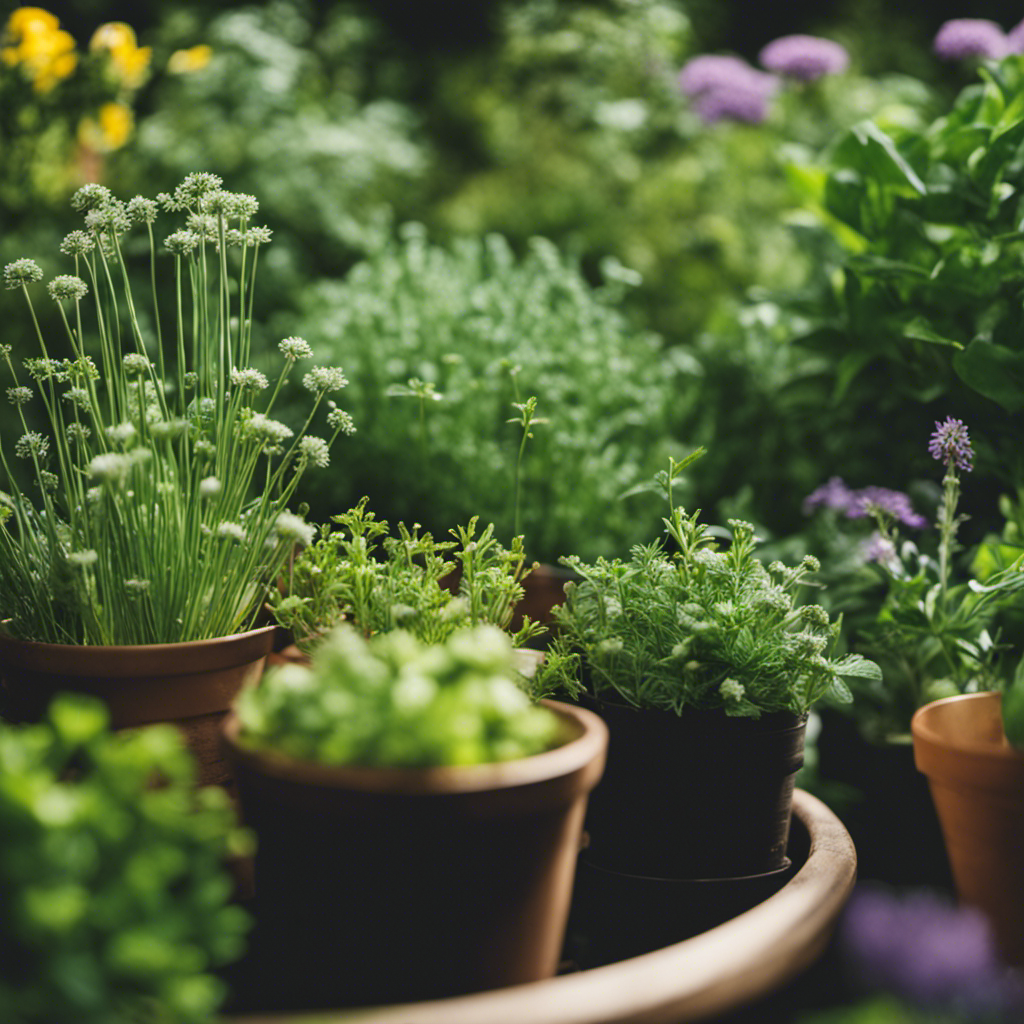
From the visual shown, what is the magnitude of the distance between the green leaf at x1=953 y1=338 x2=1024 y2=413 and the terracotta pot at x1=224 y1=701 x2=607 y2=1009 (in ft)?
3.25

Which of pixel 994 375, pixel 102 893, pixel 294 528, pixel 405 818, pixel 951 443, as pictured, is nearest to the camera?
pixel 102 893

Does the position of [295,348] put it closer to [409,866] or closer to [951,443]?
[409,866]

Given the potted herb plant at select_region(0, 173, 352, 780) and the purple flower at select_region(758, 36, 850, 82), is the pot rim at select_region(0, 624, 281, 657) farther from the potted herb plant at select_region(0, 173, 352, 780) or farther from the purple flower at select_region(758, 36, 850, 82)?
the purple flower at select_region(758, 36, 850, 82)

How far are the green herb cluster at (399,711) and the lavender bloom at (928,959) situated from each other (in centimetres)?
31

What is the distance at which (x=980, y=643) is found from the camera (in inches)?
53.9

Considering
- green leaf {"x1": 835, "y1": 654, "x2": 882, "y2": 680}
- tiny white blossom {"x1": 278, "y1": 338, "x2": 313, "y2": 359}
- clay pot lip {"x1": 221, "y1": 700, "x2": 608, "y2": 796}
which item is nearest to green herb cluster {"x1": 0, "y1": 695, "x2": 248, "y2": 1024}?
clay pot lip {"x1": 221, "y1": 700, "x2": 608, "y2": 796}

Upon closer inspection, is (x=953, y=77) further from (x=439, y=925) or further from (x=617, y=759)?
(x=439, y=925)

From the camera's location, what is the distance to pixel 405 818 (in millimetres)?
736

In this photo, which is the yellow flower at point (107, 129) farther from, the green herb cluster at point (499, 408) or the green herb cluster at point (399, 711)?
the green herb cluster at point (399, 711)

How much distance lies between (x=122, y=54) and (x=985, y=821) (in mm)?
3040

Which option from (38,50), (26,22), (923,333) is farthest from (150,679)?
(26,22)

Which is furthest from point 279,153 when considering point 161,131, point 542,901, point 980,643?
point 542,901

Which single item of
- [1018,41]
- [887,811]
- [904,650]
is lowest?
[887,811]

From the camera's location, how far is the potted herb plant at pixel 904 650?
135 cm
